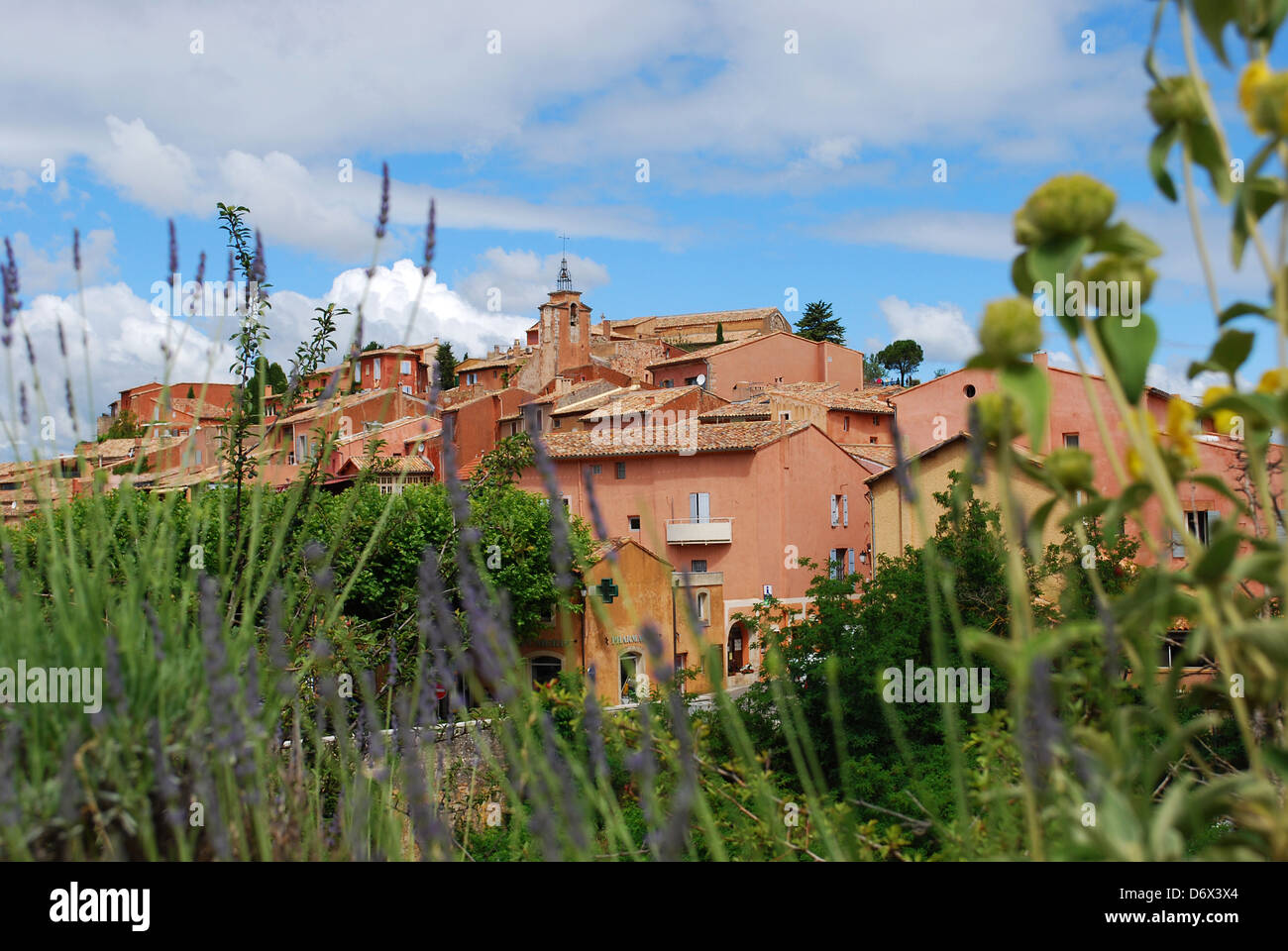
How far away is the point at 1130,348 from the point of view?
112 centimetres

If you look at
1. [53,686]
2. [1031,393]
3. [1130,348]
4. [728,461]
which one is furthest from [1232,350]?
[728,461]

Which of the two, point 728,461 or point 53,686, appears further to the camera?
point 728,461

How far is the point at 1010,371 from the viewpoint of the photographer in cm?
111

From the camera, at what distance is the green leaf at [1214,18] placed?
123cm

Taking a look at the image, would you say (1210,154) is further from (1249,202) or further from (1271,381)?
(1271,381)

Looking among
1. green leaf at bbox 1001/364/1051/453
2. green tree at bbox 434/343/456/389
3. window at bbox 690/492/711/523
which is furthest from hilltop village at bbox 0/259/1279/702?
green tree at bbox 434/343/456/389

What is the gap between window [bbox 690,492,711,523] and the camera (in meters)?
33.8

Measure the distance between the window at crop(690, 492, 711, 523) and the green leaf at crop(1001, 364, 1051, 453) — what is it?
1284 inches

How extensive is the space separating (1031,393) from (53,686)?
4.44 ft

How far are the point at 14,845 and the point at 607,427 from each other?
38759 millimetres

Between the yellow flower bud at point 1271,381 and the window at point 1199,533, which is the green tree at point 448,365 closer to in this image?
the window at point 1199,533

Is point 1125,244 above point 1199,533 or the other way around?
above

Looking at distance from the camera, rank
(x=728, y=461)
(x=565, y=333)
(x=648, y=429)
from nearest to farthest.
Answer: (x=728, y=461)
(x=648, y=429)
(x=565, y=333)
